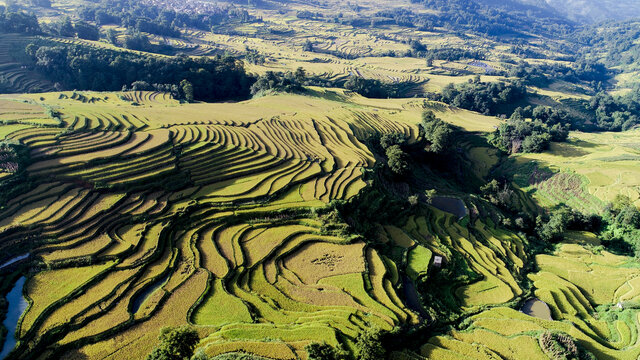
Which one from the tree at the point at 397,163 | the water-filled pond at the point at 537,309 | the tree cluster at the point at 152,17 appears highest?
the tree cluster at the point at 152,17

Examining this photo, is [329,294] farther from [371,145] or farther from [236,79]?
[236,79]

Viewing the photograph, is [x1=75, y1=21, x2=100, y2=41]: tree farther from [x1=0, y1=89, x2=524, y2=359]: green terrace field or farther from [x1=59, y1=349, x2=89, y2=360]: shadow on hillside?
[x1=59, y1=349, x2=89, y2=360]: shadow on hillside

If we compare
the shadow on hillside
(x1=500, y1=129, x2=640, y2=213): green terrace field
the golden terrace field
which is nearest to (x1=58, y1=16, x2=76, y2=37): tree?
the golden terrace field

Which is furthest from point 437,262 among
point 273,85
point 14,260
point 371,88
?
point 371,88

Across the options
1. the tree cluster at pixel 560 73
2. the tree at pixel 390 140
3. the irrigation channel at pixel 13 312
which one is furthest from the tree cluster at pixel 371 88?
the irrigation channel at pixel 13 312

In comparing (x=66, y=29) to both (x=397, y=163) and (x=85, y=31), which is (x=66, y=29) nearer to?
(x=85, y=31)

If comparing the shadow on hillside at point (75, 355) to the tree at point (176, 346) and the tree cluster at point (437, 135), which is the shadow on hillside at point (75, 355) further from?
the tree cluster at point (437, 135)
